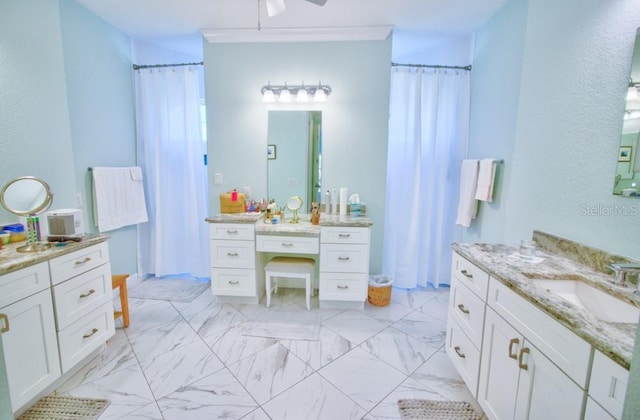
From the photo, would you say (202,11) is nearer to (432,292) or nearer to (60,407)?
(60,407)

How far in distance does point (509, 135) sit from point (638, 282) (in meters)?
1.48

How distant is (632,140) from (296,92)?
8.11 feet

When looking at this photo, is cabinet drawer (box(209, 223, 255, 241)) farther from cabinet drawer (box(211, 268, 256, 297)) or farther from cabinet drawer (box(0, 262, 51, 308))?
cabinet drawer (box(0, 262, 51, 308))

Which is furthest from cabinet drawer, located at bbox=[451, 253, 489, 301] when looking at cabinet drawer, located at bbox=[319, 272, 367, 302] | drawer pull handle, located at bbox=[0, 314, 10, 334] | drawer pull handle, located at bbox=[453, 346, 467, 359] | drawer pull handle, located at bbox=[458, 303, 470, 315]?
drawer pull handle, located at bbox=[0, 314, 10, 334]

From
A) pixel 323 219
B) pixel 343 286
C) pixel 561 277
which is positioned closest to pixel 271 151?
pixel 323 219

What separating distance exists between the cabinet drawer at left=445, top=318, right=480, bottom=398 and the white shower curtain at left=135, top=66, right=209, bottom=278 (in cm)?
271

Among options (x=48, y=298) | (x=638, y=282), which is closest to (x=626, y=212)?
(x=638, y=282)

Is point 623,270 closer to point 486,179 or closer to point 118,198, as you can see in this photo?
point 486,179

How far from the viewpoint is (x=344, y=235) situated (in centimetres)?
251

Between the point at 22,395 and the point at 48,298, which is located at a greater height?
the point at 48,298

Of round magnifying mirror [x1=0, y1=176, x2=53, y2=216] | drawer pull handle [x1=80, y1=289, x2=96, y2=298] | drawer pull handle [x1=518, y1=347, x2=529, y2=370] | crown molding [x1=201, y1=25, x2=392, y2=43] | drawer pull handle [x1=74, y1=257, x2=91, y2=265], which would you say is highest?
crown molding [x1=201, y1=25, x2=392, y2=43]

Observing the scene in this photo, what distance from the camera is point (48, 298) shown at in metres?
1.55

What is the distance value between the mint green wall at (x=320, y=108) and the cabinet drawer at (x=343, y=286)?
0.51m

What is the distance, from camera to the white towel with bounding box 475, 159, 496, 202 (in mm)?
2368
